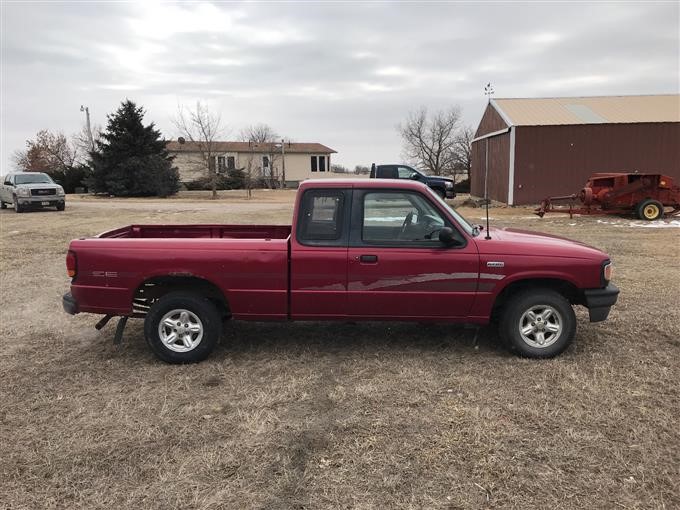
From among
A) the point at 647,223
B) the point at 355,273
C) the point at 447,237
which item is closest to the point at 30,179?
the point at 355,273

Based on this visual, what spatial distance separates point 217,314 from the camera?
4984mm

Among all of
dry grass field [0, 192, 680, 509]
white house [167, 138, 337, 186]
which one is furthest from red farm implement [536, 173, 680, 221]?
white house [167, 138, 337, 186]

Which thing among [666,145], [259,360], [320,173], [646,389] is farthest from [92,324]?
[320,173]

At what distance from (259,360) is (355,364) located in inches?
36.0

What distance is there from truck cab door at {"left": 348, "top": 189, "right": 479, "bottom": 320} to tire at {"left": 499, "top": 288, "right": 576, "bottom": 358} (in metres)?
0.43

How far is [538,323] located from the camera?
4945 millimetres

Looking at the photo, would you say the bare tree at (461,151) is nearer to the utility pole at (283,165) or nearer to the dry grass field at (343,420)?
the utility pole at (283,165)

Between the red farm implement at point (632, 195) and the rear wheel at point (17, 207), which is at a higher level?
the red farm implement at point (632, 195)

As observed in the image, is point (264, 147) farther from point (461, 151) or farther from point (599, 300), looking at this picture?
point (599, 300)

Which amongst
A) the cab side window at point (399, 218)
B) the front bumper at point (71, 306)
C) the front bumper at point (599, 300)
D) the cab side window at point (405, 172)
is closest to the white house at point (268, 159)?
the cab side window at point (405, 172)

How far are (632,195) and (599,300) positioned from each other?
15.6 m

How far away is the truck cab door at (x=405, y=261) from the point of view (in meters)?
4.81

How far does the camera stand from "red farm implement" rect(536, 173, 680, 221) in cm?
1819

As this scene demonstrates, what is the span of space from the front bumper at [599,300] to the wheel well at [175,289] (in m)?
3.31
